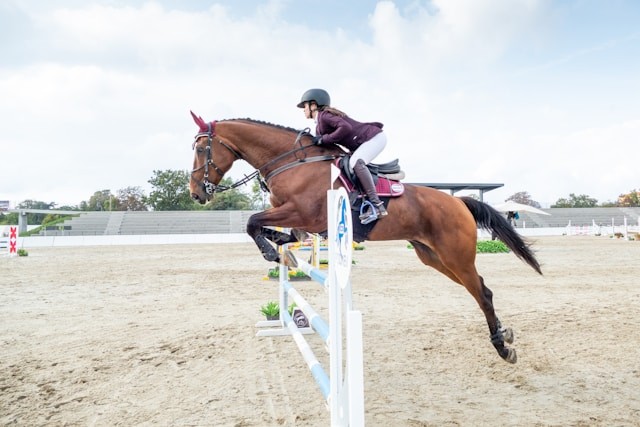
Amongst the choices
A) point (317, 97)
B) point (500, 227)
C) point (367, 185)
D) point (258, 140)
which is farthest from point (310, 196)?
point (500, 227)

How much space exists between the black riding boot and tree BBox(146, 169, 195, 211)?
51.5m

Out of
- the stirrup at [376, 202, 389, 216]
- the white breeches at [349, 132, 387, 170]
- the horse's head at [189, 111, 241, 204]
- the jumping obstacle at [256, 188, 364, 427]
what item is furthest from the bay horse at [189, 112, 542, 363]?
the jumping obstacle at [256, 188, 364, 427]

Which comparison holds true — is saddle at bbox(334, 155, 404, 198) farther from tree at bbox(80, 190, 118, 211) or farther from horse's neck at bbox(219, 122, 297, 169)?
tree at bbox(80, 190, 118, 211)

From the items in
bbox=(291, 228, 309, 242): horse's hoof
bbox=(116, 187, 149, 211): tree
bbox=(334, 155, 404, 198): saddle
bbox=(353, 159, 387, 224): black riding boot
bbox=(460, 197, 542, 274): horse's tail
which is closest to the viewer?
bbox=(353, 159, 387, 224): black riding boot

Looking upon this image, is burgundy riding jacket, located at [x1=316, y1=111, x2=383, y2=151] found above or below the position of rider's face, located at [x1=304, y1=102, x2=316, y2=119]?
below

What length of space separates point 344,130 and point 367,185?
0.48 metres

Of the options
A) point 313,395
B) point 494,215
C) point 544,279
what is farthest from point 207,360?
point 544,279

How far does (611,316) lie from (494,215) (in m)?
2.38

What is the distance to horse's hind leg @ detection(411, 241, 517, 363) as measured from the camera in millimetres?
3371

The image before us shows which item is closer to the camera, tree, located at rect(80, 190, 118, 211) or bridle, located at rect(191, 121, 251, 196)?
bridle, located at rect(191, 121, 251, 196)

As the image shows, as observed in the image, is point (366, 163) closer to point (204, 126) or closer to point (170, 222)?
point (204, 126)

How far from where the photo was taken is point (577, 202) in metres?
65.8

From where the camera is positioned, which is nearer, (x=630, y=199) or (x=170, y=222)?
(x=170, y=222)

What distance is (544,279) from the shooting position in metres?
8.27
